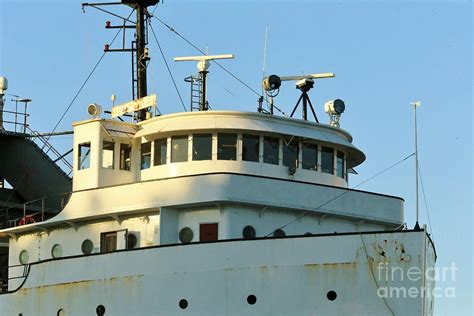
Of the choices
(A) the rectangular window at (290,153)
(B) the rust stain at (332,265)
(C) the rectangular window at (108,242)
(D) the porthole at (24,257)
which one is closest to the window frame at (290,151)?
(A) the rectangular window at (290,153)

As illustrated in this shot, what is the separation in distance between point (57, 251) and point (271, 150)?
5.56 meters

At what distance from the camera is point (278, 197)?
2417 cm

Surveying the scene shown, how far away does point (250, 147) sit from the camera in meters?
25.5

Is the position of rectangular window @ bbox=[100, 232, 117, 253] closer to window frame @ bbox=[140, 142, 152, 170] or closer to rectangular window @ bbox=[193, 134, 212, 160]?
window frame @ bbox=[140, 142, 152, 170]

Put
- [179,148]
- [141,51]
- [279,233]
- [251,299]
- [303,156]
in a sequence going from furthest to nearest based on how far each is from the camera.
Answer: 1. [141,51]
2. [303,156]
3. [179,148]
4. [279,233]
5. [251,299]

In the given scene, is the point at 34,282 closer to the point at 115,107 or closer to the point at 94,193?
the point at 94,193

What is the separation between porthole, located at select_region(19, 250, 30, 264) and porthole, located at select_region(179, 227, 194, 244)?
4.65 meters

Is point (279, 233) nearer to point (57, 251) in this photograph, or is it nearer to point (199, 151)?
point (199, 151)

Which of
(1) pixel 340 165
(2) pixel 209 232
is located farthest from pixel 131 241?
(1) pixel 340 165

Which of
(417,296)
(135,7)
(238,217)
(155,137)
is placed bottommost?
(417,296)

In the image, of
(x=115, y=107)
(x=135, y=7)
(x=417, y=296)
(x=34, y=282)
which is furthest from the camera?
(x=135, y=7)

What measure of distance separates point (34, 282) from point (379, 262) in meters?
8.28

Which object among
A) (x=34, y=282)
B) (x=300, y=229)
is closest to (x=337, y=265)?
(x=300, y=229)

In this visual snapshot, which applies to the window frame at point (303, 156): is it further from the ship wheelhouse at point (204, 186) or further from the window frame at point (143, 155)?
the window frame at point (143, 155)
